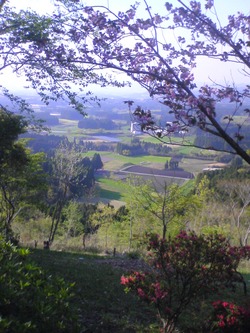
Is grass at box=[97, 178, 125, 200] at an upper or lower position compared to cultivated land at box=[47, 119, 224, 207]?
lower

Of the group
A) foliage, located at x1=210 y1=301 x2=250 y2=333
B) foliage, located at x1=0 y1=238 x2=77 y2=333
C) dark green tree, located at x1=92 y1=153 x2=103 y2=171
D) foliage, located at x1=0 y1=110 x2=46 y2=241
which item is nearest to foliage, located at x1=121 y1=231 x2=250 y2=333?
foliage, located at x1=210 y1=301 x2=250 y2=333

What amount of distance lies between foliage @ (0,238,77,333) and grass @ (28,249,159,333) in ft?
3.68

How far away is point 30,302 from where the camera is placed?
6.91ft

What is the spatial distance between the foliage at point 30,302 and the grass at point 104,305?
112 cm

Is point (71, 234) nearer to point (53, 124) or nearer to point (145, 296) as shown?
point (145, 296)

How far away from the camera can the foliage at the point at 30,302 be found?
195 cm

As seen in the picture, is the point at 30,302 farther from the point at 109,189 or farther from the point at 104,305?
the point at 109,189

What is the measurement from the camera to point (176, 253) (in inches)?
146

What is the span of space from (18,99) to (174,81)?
4.10m

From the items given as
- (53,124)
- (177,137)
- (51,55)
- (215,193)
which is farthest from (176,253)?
(53,124)

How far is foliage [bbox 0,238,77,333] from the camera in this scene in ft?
6.40

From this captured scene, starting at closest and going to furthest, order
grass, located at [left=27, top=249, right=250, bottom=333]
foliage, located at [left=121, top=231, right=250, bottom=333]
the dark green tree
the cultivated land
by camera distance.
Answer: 1. foliage, located at [left=121, top=231, right=250, bottom=333]
2. grass, located at [left=27, top=249, right=250, bottom=333]
3. the cultivated land
4. the dark green tree

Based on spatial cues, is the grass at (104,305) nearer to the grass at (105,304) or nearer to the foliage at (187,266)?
the grass at (105,304)

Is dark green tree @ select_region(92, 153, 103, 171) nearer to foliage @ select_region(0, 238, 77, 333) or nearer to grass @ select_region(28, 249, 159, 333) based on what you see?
grass @ select_region(28, 249, 159, 333)
